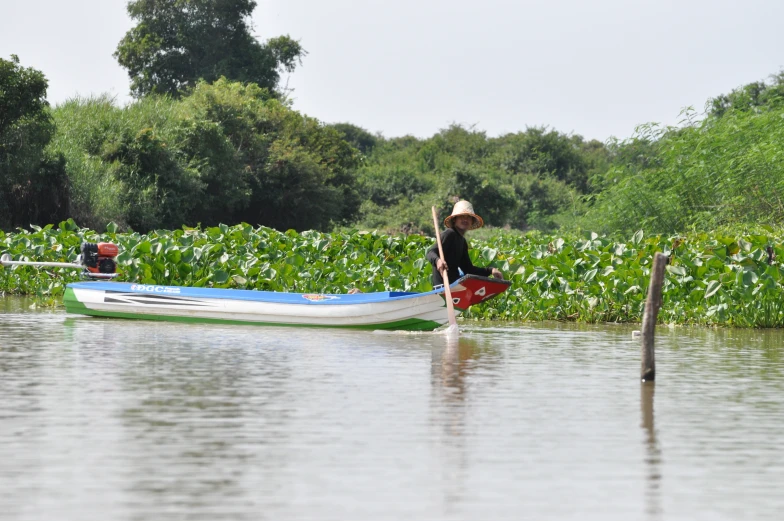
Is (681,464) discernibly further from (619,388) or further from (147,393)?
(147,393)

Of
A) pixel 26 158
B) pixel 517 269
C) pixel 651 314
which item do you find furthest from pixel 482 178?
pixel 651 314

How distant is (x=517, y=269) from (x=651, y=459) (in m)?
11.2

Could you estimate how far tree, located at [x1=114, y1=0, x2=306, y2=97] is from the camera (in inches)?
2707

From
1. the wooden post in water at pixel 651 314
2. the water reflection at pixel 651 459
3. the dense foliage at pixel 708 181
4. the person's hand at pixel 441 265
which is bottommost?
the water reflection at pixel 651 459

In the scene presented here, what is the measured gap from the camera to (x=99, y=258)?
57.3ft

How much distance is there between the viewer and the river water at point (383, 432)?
20.5 ft

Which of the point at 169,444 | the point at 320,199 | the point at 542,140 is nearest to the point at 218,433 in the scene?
the point at 169,444

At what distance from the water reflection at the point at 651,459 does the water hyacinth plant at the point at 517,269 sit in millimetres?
7114

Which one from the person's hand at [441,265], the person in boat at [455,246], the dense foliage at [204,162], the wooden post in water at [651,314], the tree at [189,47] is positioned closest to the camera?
the wooden post in water at [651,314]

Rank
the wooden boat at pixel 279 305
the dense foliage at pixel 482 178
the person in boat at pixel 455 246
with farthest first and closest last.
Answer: the dense foliage at pixel 482 178, the wooden boat at pixel 279 305, the person in boat at pixel 455 246

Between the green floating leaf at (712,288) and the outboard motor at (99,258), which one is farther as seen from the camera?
the outboard motor at (99,258)

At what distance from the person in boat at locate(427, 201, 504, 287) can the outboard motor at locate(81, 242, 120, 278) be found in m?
5.06

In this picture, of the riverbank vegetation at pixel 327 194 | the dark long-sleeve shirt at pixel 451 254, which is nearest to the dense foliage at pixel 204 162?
the riverbank vegetation at pixel 327 194

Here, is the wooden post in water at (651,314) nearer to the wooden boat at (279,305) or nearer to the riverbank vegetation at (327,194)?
the wooden boat at (279,305)
